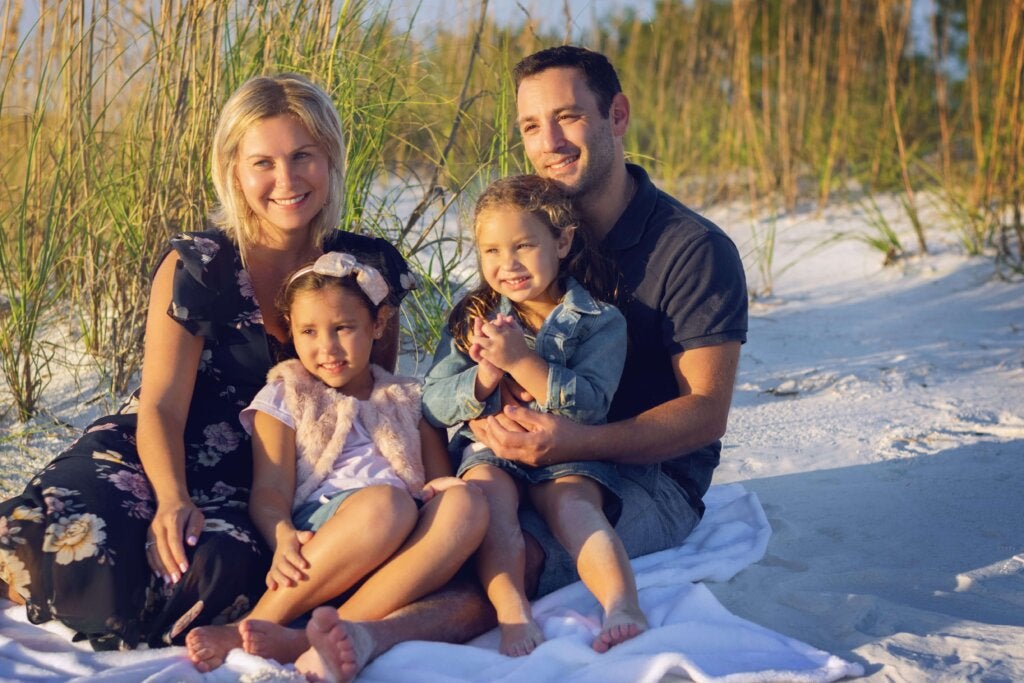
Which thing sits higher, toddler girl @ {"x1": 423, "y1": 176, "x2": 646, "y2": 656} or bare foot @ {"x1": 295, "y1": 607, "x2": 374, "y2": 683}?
toddler girl @ {"x1": 423, "y1": 176, "x2": 646, "y2": 656}

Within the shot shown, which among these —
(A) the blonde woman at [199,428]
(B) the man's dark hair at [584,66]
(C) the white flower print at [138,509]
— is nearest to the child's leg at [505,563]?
(A) the blonde woman at [199,428]

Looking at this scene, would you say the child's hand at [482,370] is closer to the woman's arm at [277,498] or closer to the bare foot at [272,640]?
the woman's arm at [277,498]

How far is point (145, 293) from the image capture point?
4.10m

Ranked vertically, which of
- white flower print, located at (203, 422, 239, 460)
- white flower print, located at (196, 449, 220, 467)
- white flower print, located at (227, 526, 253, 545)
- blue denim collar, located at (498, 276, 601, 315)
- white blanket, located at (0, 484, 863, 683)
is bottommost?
white blanket, located at (0, 484, 863, 683)

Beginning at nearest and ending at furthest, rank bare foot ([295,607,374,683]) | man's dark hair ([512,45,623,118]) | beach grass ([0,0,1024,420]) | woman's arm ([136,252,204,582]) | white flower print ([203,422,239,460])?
1. bare foot ([295,607,374,683])
2. woman's arm ([136,252,204,582])
3. white flower print ([203,422,239,460])
4. man's dark hair ([512,45,623,118])
5. beach grass ([0,0,1024,420])

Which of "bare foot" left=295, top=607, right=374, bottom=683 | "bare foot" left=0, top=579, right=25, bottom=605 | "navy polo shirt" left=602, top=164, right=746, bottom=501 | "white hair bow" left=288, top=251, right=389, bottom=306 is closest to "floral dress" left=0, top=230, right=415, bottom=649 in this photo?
"bare foot" left=0, top=579, right=25, bottom=605

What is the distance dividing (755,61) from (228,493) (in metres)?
8.71

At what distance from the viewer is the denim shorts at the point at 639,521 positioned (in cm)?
275

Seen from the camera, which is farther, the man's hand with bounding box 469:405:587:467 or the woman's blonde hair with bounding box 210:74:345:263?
the woman's blonde hair with bounding box 210:74:345:263

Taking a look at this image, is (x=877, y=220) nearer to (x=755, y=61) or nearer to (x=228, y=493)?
(x=755, y=61)

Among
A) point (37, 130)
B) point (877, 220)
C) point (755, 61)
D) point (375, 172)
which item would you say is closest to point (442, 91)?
point (375, 172)

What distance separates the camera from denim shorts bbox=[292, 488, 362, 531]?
260 cm

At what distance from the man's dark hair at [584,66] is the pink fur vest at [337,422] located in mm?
928

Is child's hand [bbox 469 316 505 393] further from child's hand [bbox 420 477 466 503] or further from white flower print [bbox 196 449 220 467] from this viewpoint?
white flower print [bbox 196 449 220 467]
